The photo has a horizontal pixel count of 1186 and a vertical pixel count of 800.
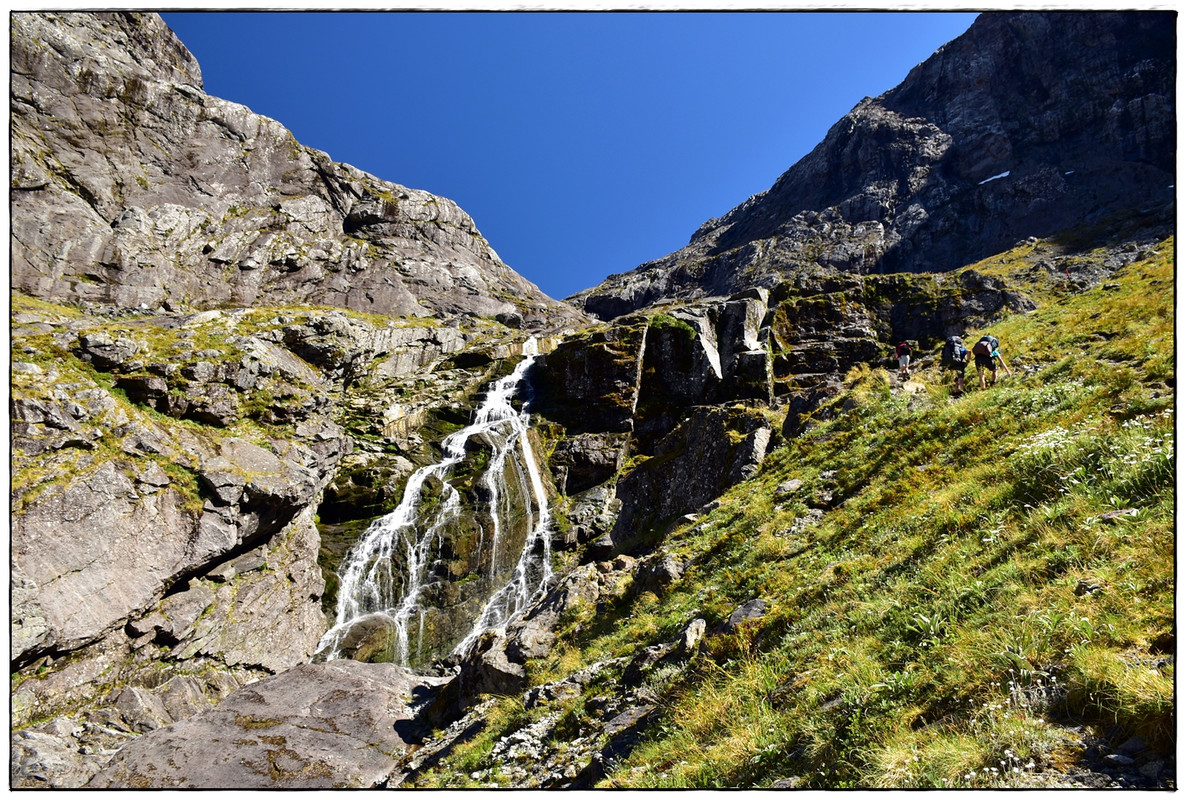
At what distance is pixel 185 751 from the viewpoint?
50.3 ft

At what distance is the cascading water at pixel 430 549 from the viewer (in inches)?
1117

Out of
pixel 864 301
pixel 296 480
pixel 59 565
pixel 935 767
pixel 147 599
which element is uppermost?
pixel 864 301

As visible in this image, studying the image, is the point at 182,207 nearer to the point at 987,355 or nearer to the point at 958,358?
the point at 958,358

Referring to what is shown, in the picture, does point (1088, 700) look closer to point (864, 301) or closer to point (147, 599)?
point (147, 599)

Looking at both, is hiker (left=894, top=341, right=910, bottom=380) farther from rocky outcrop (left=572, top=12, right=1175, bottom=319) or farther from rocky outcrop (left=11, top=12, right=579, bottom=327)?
rocky outcrop (left=572, top=12, right=1175, bottom=319)

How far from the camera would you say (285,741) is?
15508mm

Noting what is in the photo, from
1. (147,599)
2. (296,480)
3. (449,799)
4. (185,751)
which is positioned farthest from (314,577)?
(449,799)

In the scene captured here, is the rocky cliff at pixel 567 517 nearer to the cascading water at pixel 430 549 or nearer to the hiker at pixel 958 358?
the cascading water at pixel 430 549

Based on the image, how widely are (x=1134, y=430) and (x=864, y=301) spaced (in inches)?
1501

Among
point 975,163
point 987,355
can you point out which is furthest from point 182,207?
point 975,163

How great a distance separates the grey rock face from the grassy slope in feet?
18.3

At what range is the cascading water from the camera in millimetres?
28375

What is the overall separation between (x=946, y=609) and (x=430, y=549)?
30029mm

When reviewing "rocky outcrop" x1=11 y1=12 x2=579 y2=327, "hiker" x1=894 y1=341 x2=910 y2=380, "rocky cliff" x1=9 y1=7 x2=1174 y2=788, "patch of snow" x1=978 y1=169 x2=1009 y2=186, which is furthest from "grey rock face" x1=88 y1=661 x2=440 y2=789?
"patch of snow" x1=978 y1=169 x2=1009 y2=186
